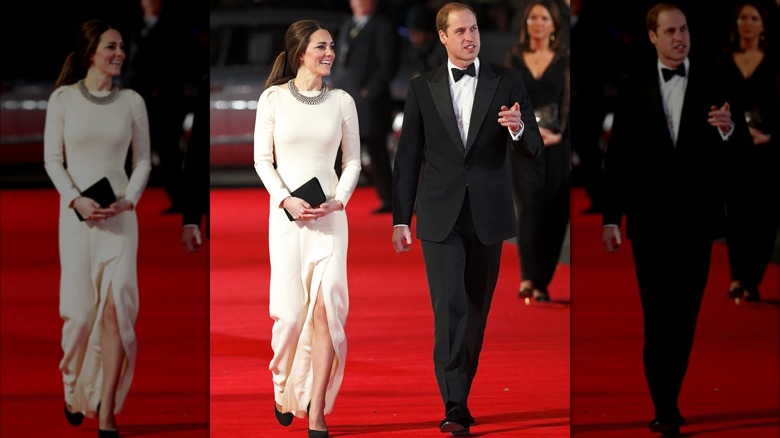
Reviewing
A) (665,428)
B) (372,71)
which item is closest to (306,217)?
(665,428)

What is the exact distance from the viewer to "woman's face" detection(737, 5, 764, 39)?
641 centimetres

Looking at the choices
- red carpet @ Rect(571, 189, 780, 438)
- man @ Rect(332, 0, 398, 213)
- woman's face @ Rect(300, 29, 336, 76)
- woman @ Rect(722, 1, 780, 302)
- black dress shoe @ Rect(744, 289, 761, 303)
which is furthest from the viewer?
man @ Rect(332, 0, 398, 213)

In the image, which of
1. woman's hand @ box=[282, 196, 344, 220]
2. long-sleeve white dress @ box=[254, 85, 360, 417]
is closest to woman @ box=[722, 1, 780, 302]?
long-sleeve white dress @ box=[254, 85, 360, 417]

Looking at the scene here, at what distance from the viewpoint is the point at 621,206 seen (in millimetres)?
4934

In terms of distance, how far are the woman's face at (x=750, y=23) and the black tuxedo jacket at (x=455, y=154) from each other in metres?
2.19

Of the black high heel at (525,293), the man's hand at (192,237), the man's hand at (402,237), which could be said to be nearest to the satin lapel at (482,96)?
the man's hand at (402,237)

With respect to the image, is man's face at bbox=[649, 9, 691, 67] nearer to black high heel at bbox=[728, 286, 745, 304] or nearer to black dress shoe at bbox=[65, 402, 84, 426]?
black dress shoe at bbox=[65, 402, 84, 426]

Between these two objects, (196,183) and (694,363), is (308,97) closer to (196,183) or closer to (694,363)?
(196,183)

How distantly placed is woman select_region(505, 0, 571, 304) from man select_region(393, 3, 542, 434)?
5.41 ft

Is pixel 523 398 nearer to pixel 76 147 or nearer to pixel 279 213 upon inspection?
pixel 279 213

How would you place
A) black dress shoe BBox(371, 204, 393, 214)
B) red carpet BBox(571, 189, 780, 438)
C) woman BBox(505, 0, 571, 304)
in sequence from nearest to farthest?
red carpet BBox(571, 189, 780, 438)
woman BBox(505, 0, 571, 304)
black dress shoe BBox(371, 204, 393, 214)

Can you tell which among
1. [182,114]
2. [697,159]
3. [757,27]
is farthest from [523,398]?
[757,27]

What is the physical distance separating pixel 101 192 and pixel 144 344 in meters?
1.26

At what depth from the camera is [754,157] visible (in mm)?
6668
